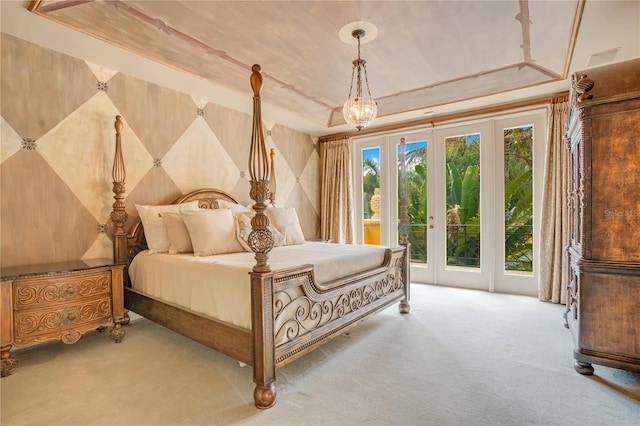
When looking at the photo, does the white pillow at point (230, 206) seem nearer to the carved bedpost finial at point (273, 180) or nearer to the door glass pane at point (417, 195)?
the carved bedpost finial at point (273, 180)

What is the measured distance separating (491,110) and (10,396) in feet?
17.6

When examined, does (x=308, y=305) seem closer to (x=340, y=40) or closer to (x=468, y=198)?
(x=340, y=40)

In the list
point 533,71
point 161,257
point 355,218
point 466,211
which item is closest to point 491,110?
point 533,71

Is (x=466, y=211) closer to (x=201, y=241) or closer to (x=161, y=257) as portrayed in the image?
(x=201, y=241)

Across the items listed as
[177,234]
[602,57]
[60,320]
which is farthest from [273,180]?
[602,57]

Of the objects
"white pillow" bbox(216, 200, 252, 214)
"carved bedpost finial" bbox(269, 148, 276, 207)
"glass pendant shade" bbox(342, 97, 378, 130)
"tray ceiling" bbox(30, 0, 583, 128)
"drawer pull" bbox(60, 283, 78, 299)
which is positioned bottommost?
"drawer pull" bbox(60, 283, 78, 299)

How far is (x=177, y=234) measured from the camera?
9.39 feet

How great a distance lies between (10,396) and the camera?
6.06 ft

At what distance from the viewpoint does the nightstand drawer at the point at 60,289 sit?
2.13 meters

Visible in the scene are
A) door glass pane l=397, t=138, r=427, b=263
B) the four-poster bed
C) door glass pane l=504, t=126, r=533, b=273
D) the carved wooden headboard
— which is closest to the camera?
the four-poster bed

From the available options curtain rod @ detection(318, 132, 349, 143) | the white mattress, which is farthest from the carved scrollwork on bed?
curtain rod @ detection(318, 132, 349, 143)

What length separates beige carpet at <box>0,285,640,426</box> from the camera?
1637 mm

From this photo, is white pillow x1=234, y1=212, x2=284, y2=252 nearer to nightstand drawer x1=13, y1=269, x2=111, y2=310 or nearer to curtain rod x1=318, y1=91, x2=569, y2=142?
nightstand drawer x1=13, y1=269, x2=111, y2=310

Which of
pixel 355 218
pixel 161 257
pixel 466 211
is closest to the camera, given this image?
pixel 161 257
